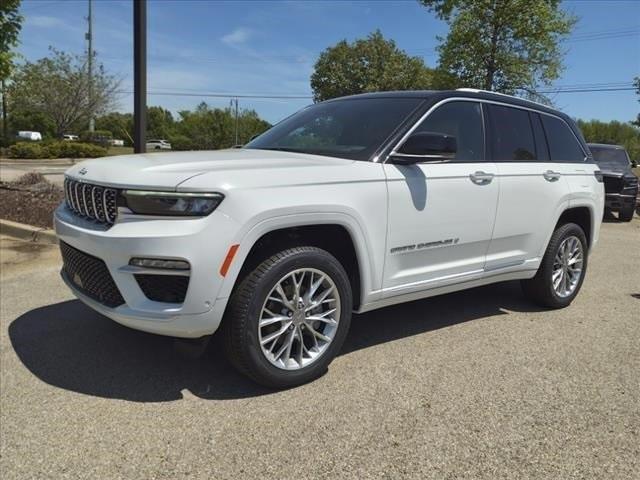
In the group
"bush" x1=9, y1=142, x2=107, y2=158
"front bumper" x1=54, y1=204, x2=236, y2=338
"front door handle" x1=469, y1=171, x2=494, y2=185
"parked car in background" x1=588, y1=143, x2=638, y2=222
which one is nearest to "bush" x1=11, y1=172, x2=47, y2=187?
"front bumper" x1=54, y1=204, x2=236, y2=338

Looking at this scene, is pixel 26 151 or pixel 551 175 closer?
pixel 551 175

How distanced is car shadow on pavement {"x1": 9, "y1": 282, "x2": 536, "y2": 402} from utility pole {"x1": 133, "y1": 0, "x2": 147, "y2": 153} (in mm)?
3774

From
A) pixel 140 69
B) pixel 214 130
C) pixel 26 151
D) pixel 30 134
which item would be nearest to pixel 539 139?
pixel 140 69

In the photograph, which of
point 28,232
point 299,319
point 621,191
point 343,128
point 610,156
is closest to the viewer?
point 299,319

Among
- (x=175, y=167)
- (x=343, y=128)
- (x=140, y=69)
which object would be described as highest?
(x=140, y=69)

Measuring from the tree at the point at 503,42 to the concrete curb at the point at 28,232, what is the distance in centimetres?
1345

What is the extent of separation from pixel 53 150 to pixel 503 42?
79.1 ft

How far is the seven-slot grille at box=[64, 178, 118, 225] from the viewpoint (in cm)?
299

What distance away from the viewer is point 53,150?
29969 mm

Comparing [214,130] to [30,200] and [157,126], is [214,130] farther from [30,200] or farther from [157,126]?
[30,200]

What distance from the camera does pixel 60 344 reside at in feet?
12.7

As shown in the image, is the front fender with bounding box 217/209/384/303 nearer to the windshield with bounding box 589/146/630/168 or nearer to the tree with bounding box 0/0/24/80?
the tree with bounding box 0/0/24/80

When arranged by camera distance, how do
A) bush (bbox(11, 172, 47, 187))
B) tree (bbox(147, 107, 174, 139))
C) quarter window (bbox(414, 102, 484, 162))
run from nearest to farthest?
1. quarter window (bbox(414, 102, 484, 162))
2. bush (bbox(11, 172, 47, 187))
3. tree (bbox(147, 107, 174, 139))

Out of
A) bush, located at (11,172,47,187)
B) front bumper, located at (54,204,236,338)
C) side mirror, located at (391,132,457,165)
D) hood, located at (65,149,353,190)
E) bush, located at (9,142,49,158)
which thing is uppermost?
side mirror, located at (391,132,457,165)
